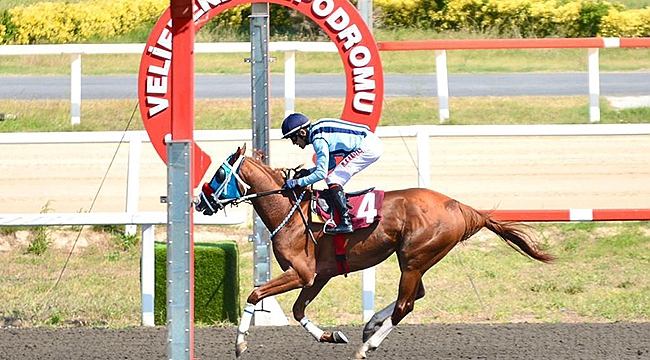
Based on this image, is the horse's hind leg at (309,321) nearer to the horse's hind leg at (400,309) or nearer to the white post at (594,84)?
the horse's hind leg at (400,309)

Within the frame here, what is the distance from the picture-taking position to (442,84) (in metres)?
12.5

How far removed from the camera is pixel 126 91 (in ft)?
54.2

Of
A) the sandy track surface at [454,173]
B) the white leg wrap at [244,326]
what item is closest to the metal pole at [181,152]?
the white leg wrap at [244,326]

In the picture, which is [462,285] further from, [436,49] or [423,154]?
[436,49]

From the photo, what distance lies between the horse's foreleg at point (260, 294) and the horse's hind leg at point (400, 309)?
0.53 m

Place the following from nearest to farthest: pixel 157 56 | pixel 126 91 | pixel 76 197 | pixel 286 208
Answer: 1. pixel 286 208
2. pixel 157 56
3. pixel 76 197
4. pixel 126 91

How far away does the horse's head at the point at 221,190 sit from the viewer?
7047mm

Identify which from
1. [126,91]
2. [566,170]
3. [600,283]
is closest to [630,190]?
[566,170]

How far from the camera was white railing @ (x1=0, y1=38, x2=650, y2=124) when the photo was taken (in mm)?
10461

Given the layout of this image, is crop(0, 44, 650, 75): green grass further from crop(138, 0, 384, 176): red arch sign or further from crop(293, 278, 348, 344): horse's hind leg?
crop(293, 278, 348, 344): horse's hind leg

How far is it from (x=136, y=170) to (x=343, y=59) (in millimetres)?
2129

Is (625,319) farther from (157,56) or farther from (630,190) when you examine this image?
(157,56)

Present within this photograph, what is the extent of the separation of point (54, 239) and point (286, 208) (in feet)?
12.9

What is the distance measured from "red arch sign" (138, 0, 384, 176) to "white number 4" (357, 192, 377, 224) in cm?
116
